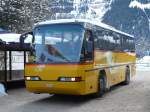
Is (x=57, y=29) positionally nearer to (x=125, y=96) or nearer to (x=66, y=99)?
(x=66, y=99)

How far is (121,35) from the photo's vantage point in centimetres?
2331

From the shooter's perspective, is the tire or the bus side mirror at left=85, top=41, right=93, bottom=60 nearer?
the bus side mirror at left=85, top=41, right=93, bottom=60

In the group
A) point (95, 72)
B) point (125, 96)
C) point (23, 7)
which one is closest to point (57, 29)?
point (95, 72)

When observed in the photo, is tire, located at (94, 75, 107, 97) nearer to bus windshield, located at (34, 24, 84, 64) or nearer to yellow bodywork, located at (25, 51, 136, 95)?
yellow bodywork, located at (25, 51, 136, 95)

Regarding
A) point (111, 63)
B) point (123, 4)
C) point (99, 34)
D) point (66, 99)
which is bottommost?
point (66, 99)

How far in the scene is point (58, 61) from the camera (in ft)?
51.8

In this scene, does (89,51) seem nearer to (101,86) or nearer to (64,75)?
(64,75)

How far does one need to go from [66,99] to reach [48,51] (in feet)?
7.93

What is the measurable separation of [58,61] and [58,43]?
0.68 meters

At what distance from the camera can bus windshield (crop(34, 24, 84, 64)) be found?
15.8 meters

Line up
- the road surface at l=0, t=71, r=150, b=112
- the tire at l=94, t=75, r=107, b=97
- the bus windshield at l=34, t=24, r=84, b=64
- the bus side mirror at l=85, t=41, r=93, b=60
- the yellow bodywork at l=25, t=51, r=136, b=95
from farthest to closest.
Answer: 1. the tire at l=94, t=75, r=107, b=97
2. the bus side mirror at l=85, t=41, r=93, b=60
3. the bus windshield at l=34, t=24, r=84, b=64
4. the yellow bodywork at l=25, t=51, r=136, b=95
5. the road surface at l=0, t=71, r=150, b=112

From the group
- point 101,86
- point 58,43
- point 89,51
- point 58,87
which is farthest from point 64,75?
point 101,86

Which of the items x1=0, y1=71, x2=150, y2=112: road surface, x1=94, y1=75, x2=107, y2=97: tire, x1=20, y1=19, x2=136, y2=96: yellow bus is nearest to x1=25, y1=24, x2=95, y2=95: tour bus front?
x1=20, y1=19, x2=136, y2=96: yellow bus

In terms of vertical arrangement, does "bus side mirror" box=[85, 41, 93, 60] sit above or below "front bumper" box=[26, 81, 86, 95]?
above
